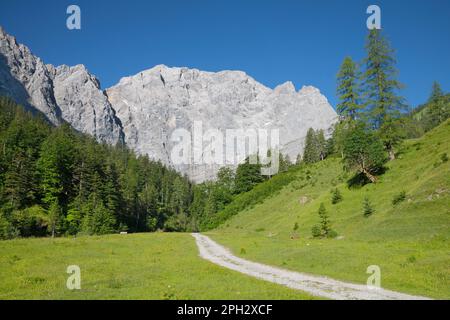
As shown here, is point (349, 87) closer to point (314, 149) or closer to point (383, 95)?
point (383, 95)

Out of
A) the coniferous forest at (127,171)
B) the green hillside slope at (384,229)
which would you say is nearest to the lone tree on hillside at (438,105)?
the coniferous forest at (127,171)

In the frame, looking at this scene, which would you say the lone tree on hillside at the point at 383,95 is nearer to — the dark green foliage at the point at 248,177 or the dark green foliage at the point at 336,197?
the dark green foliage at the point at 336,197

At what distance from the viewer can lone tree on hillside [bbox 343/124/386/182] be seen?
50875 millimetres

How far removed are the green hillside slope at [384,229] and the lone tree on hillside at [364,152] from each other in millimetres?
2447

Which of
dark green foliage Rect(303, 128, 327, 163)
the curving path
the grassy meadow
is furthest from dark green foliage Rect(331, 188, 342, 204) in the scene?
dark green foliage Rect(303, 128, 327, 163)

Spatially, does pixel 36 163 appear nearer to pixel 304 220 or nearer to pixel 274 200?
pixel 274 200

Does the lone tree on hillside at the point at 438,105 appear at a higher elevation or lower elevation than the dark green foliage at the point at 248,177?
higher

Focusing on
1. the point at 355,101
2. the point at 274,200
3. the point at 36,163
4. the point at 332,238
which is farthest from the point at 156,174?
the point at 332,238

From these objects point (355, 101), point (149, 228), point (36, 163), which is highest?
point (355, 101)

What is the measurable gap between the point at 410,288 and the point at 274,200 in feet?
199

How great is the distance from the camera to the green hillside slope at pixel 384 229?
68.3ft

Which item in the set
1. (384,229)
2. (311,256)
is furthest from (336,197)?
(311,256)

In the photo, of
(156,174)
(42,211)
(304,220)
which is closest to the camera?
(304,220)
